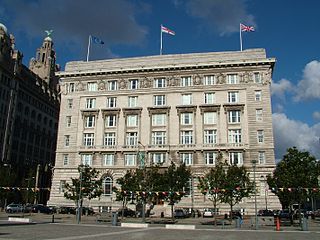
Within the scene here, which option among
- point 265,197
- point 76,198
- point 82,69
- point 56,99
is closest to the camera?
point 76,198

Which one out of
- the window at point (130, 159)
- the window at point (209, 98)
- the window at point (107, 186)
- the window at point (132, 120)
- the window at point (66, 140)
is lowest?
the window at point (107, 186)

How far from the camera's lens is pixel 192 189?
67125 mm

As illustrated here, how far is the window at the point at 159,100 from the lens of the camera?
240ft

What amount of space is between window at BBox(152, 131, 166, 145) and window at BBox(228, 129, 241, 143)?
12.8 m

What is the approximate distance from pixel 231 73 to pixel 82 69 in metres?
32.4

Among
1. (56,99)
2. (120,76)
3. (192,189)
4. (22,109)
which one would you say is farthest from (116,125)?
(56,99)

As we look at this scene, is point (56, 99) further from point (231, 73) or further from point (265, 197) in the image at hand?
point (265, 197)

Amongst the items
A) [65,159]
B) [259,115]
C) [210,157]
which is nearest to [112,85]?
[65,159]

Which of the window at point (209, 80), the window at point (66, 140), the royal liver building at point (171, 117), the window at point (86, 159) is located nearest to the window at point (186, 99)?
the royal liver building at point (171, 117)

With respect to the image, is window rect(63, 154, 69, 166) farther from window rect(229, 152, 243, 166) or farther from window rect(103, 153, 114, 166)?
window rect(229, 152, 243, 166)

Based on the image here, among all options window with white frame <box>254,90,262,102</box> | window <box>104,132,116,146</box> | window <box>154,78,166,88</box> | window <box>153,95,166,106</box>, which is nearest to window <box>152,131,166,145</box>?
window <box>153,95,166,106</box>

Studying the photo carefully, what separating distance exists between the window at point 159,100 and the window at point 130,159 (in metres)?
11.5

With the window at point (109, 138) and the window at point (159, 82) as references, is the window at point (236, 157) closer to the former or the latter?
the window at point (159, 82)

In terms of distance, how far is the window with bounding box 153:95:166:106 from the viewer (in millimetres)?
73062
